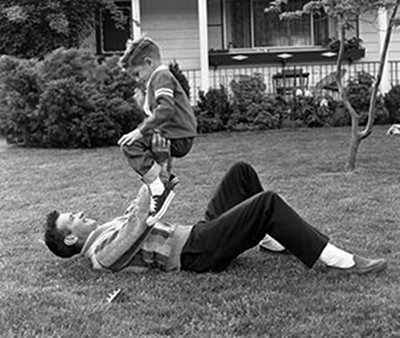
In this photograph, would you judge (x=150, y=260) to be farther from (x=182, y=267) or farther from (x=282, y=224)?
(x=282, y=224)

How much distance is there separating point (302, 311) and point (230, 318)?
1.30ft

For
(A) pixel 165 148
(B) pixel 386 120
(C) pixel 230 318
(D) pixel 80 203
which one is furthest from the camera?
(B) pixel 386 120

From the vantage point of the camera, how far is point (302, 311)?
13.0ft

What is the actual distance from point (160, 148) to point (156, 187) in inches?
12.5

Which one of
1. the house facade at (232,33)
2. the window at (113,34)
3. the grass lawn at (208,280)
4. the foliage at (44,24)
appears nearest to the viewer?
the grass lawn at (208,280)

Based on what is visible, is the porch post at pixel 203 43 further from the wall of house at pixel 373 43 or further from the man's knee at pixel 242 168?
the man's knee at pixel 242 168

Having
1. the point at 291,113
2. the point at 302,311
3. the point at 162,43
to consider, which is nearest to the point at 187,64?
the point at 162,43

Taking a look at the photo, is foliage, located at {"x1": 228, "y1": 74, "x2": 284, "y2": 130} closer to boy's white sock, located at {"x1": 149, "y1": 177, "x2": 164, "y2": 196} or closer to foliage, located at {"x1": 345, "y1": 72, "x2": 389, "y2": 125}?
foliage, located at {"x1": 345, "y1": 72, "x2": 389, "y2": 125}

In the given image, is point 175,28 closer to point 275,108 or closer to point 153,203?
point 275,108

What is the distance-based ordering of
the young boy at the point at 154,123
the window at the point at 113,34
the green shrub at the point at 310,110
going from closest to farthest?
the young boy at the point at 154,123, the green shrub at the point at 310,110, the window at the point at 113,34

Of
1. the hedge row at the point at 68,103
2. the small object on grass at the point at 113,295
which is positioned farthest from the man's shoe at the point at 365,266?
the hedge row at the point at 68,103

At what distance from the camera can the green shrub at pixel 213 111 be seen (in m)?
15.7

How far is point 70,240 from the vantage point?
4.92 metres

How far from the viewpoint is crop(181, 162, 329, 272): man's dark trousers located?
175 inches
